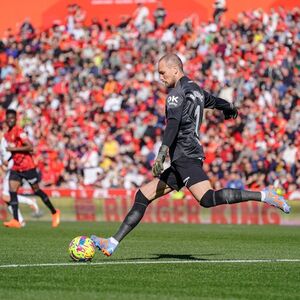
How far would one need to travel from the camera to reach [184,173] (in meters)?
12.6

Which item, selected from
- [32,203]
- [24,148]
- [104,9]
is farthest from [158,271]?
[104,9]

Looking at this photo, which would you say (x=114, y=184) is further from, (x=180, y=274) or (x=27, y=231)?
(x=180, y=274)

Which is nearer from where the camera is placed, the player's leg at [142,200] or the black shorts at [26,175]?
the player's leg at [142,200]

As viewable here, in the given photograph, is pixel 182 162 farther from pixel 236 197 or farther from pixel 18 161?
pixel 18 161

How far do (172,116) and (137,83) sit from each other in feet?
68.0

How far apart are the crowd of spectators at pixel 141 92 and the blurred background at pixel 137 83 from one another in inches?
1.5

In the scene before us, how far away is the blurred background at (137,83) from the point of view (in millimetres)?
28672

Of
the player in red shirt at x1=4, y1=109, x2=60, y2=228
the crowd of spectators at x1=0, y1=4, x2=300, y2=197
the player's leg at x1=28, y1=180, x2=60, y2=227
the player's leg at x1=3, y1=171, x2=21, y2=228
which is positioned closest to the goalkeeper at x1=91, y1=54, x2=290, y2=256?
the player in red shirt at x1=4, y1=109, x2=60, y2=228

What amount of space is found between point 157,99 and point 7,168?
8.56m

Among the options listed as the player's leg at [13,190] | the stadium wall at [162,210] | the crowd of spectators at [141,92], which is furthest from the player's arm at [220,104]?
the crowd of spectators at [141,92]

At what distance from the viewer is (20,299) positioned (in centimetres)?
904

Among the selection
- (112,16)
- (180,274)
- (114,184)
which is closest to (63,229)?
(114,184)

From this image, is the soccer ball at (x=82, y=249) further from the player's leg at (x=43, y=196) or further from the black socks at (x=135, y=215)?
the player's leg at (x=43, y=196)

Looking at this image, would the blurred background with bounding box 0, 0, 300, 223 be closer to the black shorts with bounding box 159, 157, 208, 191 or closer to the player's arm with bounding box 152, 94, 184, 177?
the black shorts with bounding box 159, 157, 208, 191
